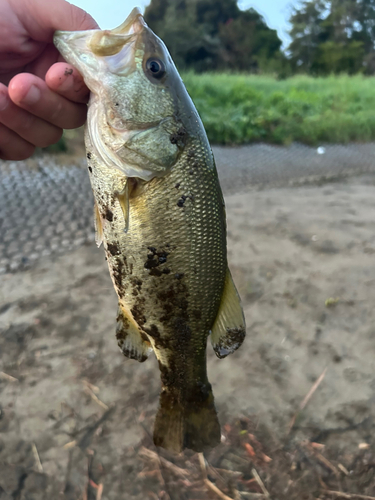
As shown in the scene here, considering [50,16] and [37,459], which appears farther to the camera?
[37,459]

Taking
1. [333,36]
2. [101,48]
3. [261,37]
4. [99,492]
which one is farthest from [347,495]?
[333,36]

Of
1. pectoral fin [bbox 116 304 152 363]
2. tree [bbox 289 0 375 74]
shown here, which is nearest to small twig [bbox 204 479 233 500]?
pectoral fin [bbox 116 304 152 363]

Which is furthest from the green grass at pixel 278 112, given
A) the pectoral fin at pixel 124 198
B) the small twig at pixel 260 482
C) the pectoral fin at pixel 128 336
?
the pectoral fin at pixel 124 198

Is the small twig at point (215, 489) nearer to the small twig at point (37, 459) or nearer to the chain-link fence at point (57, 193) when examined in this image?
the small twig at point (37, 459)

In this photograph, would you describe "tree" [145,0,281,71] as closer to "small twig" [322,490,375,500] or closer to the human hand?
the human hand

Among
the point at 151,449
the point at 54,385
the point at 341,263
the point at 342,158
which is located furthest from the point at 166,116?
the point at 342,158

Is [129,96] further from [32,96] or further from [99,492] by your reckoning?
[99,492]
